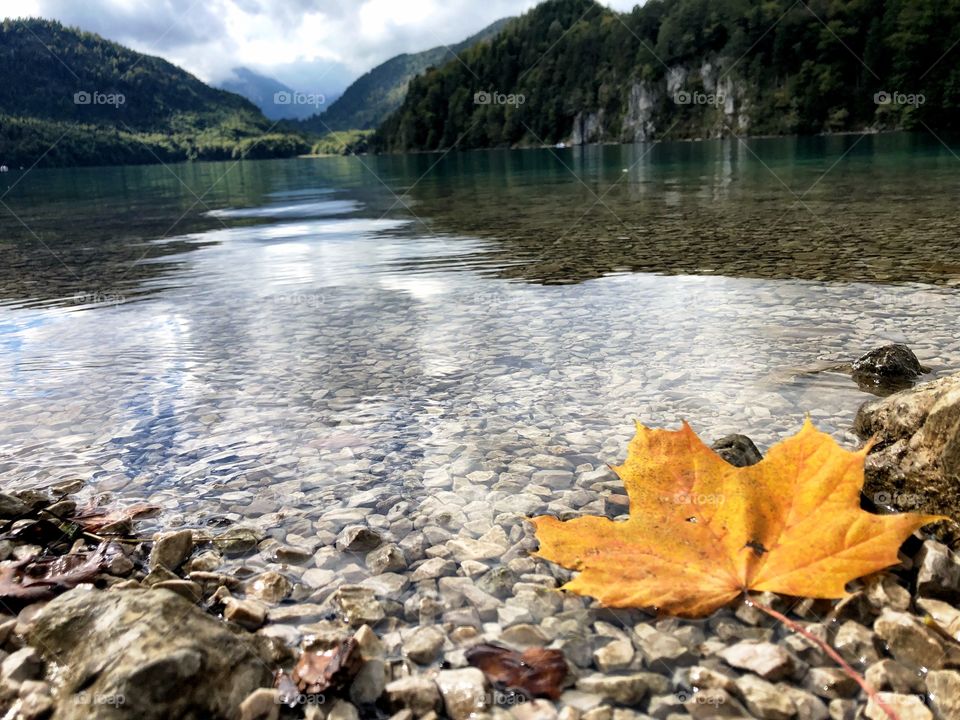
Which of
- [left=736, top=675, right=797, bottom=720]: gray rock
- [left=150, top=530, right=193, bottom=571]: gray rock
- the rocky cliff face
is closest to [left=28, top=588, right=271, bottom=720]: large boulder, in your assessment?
[left=150, top=530, right=193, bottom=571]: gray rock

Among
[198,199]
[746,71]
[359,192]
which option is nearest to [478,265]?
[359,192]

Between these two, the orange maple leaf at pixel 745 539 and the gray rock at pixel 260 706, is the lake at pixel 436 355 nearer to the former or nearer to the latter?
the orange maple leaf at pixel 745 539

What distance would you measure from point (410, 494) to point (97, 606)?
1.88 meters

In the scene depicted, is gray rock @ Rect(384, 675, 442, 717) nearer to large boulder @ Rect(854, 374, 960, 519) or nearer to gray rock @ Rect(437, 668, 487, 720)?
gray rock @ Rect(437, 668, 487, 720)

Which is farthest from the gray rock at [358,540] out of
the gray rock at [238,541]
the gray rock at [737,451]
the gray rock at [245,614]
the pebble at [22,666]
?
the gray rock at [737,451]

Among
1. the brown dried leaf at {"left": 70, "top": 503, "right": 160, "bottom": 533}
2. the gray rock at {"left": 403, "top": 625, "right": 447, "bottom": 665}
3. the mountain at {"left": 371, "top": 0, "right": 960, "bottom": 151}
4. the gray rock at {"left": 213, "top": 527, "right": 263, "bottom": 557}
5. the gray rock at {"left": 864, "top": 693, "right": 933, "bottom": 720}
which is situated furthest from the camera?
the mountain at {"left": 371, "top": 0, "right": 960, "bottom": 151}

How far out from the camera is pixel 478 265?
12492 mm

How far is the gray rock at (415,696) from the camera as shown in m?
2.58

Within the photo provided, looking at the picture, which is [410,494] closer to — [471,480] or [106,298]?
[471,480]

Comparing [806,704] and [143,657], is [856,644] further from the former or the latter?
[143,657]

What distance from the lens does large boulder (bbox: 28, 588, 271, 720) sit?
241 cm

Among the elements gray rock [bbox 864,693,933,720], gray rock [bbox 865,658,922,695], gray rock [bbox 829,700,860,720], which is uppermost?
gray rock [bbox 865,658,922,695]

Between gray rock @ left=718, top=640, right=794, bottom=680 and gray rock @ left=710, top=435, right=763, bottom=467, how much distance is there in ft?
4.70

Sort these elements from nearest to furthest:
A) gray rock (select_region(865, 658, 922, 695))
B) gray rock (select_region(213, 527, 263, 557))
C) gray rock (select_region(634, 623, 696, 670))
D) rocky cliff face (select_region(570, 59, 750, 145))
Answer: gray rock (select_region(865, 658, 922, 695)), gray rock (select_region(634, 623, 696, 670)), gray rock (select_region(213, 527, 263, 557)), rocky cliff face (select_region(570, 59, 750, 145))
